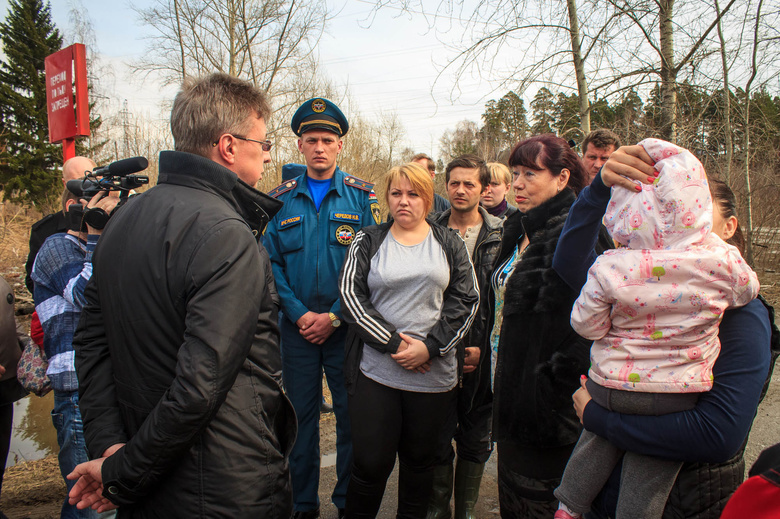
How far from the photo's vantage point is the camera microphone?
2021 mm

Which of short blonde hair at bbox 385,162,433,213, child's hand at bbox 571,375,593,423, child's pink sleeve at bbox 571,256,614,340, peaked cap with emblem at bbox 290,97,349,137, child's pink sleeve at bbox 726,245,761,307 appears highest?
peaked cap with emblem at bbox 290,97,349,137

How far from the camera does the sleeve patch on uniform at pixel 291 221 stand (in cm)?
313

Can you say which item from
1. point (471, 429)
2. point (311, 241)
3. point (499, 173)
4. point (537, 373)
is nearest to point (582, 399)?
point (537, 373)

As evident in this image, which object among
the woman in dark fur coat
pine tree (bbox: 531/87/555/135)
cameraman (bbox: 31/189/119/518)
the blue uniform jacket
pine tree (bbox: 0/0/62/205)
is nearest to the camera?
the woman in dark fur coat

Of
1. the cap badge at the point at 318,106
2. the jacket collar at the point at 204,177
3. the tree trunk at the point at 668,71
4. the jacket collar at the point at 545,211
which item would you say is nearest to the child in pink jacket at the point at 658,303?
the jacket collar at the point at 545,211

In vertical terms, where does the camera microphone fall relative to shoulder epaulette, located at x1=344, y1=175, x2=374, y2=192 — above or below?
below

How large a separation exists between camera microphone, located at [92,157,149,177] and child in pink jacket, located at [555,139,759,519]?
6.08ft

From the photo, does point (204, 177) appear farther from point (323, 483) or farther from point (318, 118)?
point (323, 483)

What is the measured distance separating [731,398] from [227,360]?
4.72 ft

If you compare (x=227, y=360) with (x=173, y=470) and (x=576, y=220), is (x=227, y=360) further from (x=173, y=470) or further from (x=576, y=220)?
(x=576, y=220)

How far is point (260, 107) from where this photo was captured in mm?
1761

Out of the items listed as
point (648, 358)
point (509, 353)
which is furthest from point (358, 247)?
point (648, 358)

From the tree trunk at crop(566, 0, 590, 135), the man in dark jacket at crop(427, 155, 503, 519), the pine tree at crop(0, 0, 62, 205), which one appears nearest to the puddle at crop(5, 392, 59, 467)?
the man in dark jacket at crop(427, 155, 503, 519)

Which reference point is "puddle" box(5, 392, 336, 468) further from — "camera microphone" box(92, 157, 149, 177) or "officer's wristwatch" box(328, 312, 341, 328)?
"camera microphone" box(92, 157, 149, 177)
